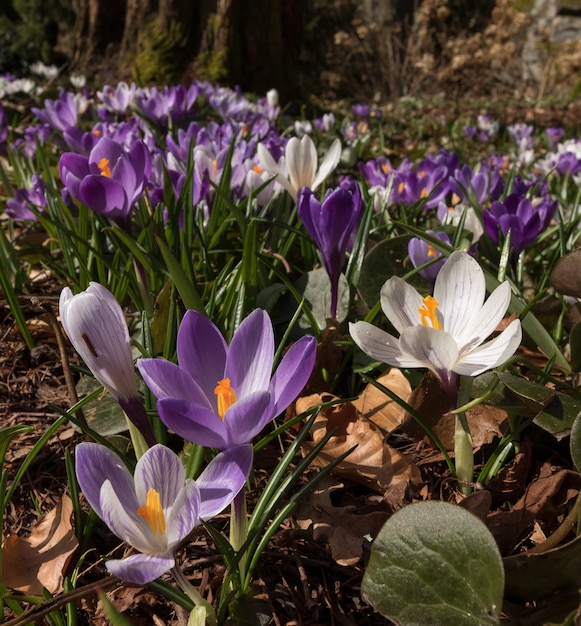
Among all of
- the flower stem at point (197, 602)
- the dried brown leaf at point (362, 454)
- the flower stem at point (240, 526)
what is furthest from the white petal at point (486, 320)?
the flower stem at point (197, 602)

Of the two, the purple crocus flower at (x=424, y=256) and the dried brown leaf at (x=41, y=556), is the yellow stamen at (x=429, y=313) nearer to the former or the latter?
the purple crocus flower at (x=424, y=256)

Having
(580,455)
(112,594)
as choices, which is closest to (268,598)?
(112,594)

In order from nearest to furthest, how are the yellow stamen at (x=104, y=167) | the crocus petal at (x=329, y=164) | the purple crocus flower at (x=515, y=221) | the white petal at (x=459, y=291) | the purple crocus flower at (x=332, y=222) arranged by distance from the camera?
the white petal at (x=459, y=291), the purple crocus flower at (x=332, y=222), the yellow stamen at (x=104, y=167), the purple crocus flower at (x=515, y=221), the crocus petal at (x=329, y=164)

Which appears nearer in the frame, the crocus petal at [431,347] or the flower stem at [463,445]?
the crocus petal at [431,347]

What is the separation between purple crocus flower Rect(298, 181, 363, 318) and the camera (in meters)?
1.30

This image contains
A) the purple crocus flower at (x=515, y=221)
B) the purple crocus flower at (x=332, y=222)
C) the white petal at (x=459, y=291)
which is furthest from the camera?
the purple crocus flower at (x=515, y=221)

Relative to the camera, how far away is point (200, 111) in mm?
3906

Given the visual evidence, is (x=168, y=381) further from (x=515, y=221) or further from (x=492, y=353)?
(x=515, y=221)

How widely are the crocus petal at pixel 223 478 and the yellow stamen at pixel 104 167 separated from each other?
0.94 m

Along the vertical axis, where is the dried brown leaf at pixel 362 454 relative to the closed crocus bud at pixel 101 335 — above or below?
below

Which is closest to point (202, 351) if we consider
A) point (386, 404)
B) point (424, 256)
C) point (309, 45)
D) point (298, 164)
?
point (386, 404)

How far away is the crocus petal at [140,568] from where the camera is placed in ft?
2.09

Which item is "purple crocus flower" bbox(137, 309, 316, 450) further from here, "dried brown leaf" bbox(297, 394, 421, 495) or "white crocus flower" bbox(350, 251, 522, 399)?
"dried brown leaf" bbox(297, 394, 421, 495)

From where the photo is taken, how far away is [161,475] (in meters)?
0.75
